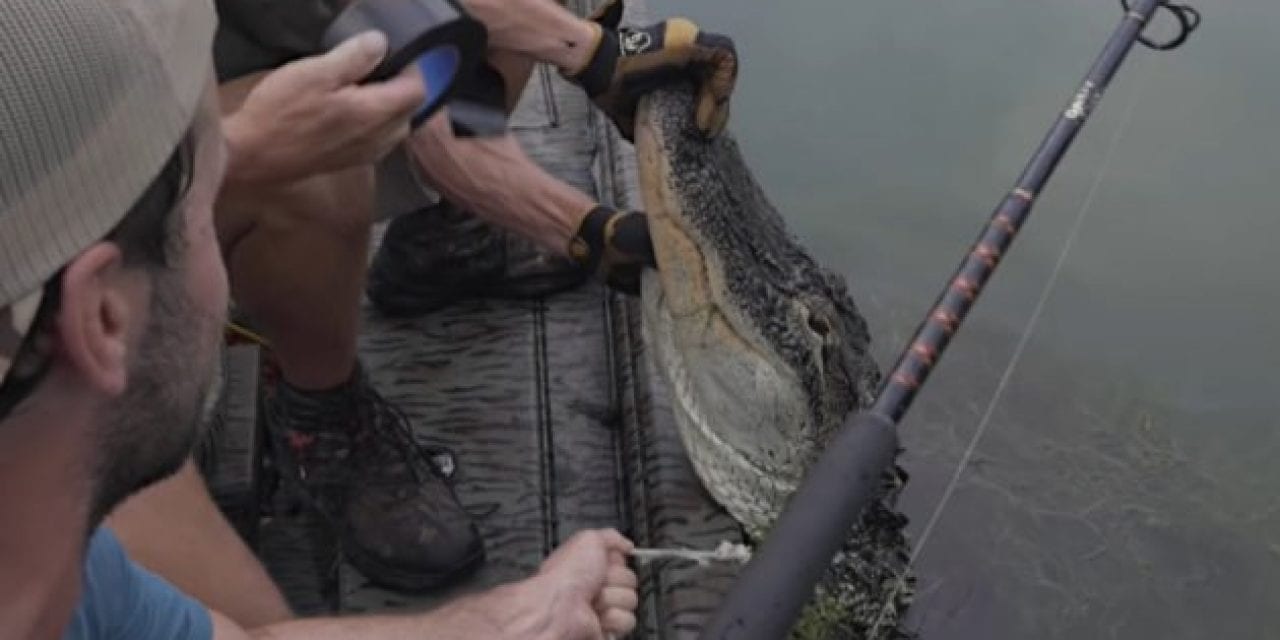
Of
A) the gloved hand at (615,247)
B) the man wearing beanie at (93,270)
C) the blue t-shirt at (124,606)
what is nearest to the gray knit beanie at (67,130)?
the man wearing beanie at (93,270)

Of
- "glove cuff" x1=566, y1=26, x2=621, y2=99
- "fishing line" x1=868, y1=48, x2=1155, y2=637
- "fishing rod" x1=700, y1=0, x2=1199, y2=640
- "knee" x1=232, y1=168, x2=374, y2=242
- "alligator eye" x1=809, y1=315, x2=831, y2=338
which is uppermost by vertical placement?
"fishing rod" x1=700, y1=0, x2=1199, y2=640

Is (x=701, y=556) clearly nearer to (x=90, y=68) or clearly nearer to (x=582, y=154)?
(x=90, y=68)

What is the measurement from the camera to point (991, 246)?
6.17ft

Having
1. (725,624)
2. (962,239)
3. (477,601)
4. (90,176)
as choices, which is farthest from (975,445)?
(90,176)

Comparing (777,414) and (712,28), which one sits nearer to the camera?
(777,414)

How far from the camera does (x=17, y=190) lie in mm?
843

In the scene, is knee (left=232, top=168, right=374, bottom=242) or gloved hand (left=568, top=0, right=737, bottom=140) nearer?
knee (left=232, top=168, right=374, bottom=242)

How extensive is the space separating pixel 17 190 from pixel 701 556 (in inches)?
41.8

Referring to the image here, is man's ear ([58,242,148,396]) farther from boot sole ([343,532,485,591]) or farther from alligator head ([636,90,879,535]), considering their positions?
alligator head ([636,90,879,535])

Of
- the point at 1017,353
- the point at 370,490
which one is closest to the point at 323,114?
the point at 370,490

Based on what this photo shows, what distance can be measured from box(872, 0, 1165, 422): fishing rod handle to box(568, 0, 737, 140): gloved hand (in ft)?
1.44

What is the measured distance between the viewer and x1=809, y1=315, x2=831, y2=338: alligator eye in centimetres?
223

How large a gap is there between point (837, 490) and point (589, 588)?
1.07 feet

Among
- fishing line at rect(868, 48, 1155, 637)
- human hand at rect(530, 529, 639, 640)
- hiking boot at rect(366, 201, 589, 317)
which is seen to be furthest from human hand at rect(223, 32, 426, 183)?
fishing line at rect(868, 48, 1155, 637)
